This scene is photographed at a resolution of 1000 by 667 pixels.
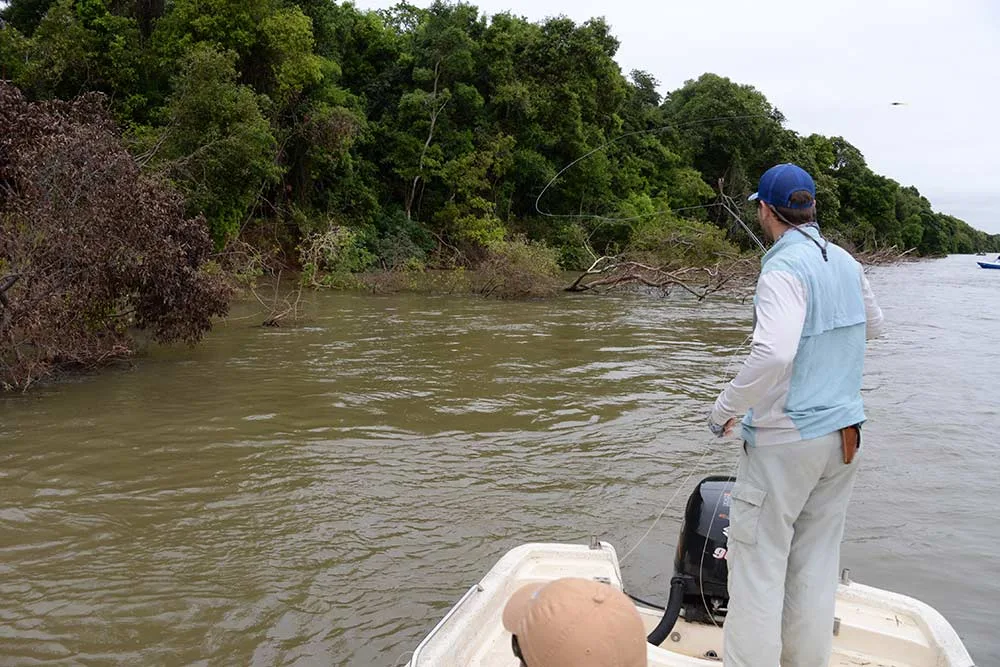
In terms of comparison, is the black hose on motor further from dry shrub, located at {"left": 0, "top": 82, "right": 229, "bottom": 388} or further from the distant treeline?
the distant treeline

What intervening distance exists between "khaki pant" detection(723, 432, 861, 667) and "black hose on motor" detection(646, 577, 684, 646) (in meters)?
0.44

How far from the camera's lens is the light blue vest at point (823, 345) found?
2.55 meters

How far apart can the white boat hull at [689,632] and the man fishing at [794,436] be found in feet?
1.04

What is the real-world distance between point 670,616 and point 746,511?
834 millimetres

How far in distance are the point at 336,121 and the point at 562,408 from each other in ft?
53.2

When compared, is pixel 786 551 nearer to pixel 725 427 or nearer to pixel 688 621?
pixel 725 427

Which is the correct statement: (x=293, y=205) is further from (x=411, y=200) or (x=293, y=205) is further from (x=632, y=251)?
(x=632, y=251)

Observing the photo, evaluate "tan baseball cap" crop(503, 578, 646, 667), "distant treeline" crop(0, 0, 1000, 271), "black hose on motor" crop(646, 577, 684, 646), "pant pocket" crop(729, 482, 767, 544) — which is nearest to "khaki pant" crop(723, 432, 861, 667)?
"pant pocket" crop(729, 482, 767, 544)

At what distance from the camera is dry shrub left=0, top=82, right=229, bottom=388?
8.20 m

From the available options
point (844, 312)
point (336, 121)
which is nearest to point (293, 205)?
point (336, 121)

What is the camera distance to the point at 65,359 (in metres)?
9.16

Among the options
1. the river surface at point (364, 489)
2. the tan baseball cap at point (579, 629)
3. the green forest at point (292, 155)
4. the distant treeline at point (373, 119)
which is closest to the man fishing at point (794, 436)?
the tan baseball cap at point (579, 629)

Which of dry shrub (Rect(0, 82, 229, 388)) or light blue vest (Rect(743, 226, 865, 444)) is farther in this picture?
Result: dry shrub (Rect(0, 82, 229, 388))

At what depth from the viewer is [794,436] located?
8.34 ft
